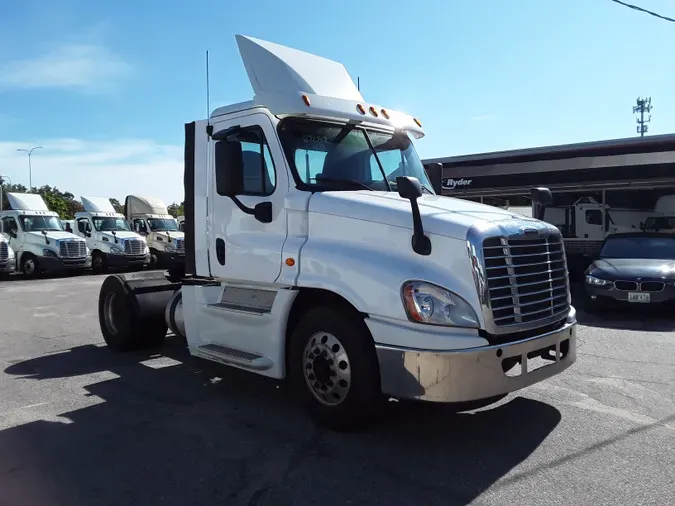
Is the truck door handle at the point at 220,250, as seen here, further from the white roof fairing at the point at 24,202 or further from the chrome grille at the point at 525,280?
the white roof fairing at the point at 24,202

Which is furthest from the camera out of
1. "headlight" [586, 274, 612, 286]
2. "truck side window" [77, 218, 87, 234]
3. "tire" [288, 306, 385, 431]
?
"truck side window" [77, 218, 87, 234]

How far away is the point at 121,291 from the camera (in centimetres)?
781

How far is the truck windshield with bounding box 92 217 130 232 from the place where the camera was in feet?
78.7

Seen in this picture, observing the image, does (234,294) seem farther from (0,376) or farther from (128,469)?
(0,376)

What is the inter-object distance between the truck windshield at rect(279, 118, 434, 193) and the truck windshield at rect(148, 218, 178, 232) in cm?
2176

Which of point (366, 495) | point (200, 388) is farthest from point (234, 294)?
point (366, 495)

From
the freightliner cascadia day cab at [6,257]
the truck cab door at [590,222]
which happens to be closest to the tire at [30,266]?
the freightliner cascadia day cab at [6,257]

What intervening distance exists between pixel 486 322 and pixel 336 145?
2141 mm

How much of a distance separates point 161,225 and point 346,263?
23.1 meters

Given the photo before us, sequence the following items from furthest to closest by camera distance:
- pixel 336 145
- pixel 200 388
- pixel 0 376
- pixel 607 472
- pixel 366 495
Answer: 1. pixel 0 376
2. pixel 200 388
3. pixel 336 145
4. pixel 607 472
5. pixel 366 495

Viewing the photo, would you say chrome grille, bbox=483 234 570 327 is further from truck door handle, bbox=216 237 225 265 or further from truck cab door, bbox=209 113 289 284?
truck door handle, bbox=216 237 225 265

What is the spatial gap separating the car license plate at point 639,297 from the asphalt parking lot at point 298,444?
3.38 metres

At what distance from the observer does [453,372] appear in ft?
13.1

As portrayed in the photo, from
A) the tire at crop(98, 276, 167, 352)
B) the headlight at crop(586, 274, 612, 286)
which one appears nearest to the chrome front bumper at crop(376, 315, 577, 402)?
the tire at crop(98, 276, 167, 352)
